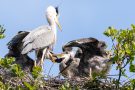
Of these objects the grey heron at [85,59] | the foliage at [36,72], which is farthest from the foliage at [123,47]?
the grey heron at [85,59]

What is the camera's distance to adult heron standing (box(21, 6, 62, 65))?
12.4 meters

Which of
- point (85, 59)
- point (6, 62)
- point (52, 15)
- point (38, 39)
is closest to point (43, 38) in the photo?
point (38, 39)

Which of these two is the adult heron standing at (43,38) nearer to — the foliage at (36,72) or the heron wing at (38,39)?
the heron wing at (38,39)

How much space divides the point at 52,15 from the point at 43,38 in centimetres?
119

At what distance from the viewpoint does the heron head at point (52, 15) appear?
1384cm

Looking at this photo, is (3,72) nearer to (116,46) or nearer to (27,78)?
(27,78)

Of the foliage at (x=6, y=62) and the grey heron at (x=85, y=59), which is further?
the grey heron at (x=85, y=59)

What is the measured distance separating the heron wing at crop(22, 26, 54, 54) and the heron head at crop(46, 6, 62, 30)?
0.51 m

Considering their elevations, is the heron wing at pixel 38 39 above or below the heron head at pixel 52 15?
below

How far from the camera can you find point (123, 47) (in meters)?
8.65

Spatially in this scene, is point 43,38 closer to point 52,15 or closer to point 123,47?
point 52,15

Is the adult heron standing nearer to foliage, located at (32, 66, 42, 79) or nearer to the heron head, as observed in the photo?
the heron head

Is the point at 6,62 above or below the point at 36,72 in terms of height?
above

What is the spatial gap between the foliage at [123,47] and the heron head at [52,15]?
498 cm
